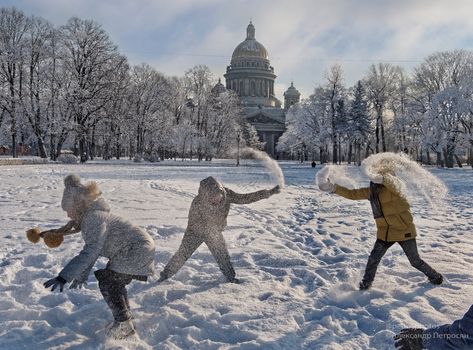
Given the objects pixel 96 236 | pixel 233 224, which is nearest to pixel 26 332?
pixel 96 236

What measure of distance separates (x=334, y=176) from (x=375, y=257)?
1.07 m

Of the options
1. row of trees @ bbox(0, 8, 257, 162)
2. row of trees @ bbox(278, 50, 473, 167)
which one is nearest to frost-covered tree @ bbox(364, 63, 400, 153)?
row of trees @ bbox(278, 50, 473, 167)

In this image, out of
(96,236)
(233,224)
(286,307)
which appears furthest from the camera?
(233,224)

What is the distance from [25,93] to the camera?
37.2m

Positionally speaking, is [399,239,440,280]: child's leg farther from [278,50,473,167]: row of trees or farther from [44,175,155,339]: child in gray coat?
[278,50,473,167]: row of trees

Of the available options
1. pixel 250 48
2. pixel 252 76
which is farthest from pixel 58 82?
pixel 250 48

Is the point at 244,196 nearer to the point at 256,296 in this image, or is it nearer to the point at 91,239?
the point at 256,296

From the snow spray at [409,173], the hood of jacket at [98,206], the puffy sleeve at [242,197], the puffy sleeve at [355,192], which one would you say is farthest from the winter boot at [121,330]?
the snow spray at [409,173]

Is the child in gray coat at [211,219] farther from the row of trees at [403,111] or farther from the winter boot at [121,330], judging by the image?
the row of trees at [403,111]

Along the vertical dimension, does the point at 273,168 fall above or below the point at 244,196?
above

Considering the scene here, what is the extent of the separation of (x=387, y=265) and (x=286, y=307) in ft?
7.78

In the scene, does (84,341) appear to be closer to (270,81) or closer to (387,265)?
(387,265)

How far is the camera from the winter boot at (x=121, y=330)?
3.83 meters

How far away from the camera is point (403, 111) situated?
54406mm
